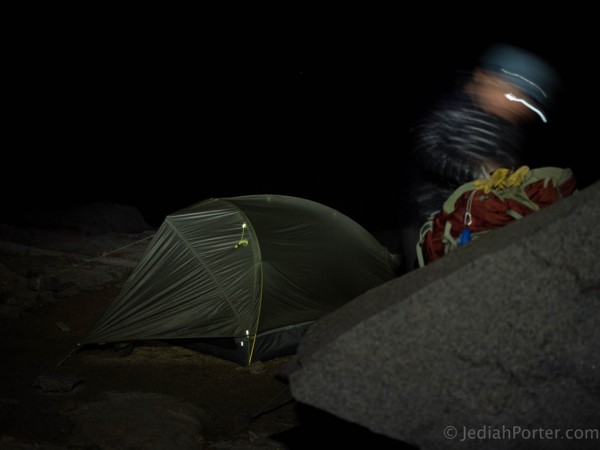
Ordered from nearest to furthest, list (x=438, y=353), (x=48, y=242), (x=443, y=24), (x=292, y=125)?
(x=438, y=353) < (x=48, y=242) < (x=443, y=24) < (x=292, y=125)

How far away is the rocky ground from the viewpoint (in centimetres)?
409

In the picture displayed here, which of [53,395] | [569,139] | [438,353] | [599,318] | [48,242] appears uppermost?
[599,318]

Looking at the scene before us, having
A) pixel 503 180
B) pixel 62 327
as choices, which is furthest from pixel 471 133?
pixel 62 327

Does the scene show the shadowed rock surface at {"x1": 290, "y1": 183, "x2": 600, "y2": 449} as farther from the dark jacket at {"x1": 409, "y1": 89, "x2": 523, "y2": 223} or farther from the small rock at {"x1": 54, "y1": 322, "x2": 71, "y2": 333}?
the small rock at {"x1": 54, "y1": 322, "x2": 71, "y2": 333}

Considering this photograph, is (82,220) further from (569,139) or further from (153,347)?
(569,139)

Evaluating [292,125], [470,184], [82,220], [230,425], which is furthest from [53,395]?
[292,125]

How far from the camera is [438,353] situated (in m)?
1.85

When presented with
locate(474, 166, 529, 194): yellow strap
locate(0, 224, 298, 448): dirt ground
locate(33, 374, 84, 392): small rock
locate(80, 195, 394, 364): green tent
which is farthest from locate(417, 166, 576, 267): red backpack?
locate(33, 374, 84, 392): small rock

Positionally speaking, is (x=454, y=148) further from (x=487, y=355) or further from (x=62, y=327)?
(x=62, y=327)

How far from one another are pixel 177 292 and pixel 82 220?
9901mm

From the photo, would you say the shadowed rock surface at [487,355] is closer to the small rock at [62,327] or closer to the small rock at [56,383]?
the small rock at [56,383]

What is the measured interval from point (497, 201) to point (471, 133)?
5.08m

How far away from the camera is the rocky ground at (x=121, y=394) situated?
13.4 ft

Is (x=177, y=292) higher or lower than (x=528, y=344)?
lower
